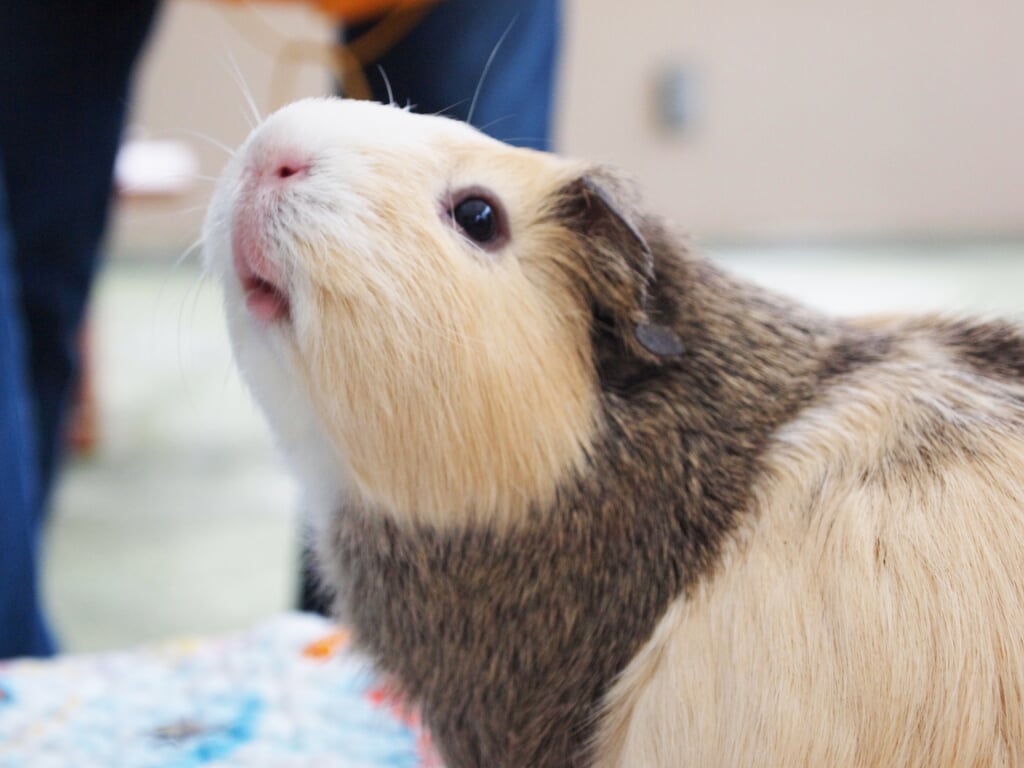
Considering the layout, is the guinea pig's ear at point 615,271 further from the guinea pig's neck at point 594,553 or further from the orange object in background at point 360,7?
the orange object in background at point 360,7

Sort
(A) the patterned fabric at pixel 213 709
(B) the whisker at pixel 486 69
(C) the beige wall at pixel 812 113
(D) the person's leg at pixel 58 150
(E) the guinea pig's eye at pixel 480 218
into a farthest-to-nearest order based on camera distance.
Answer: (C) the beige wall at pixel 812 113 < (D) the person's leg at pixel 58 150 < (A) the patterned fabric at pixel 213 709 < (B) the whisker at pixel 486 69 < (E) the guinea pig's eye at pixel 480 218

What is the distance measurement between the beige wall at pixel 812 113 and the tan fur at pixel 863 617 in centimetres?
655

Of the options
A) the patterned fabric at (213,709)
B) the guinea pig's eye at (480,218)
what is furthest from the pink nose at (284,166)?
the patterned fabric at (213,709)

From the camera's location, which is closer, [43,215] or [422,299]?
[422,299]

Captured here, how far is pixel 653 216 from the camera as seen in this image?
115cm

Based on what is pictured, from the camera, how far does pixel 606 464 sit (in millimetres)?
1080

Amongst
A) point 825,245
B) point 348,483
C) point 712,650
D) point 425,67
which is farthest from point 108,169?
point 825,245

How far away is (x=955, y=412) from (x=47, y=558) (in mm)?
3245

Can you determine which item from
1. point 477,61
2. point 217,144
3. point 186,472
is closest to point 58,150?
point 477,61

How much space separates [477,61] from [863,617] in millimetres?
1169

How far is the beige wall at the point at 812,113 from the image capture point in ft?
24.5

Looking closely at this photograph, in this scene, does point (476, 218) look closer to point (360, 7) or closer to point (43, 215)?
point (360, 7)

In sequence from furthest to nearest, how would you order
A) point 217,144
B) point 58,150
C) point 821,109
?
1. point 821,109
2. point 58,150
3. point 217,144

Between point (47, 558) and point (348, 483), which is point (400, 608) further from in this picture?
point (47, 558)
